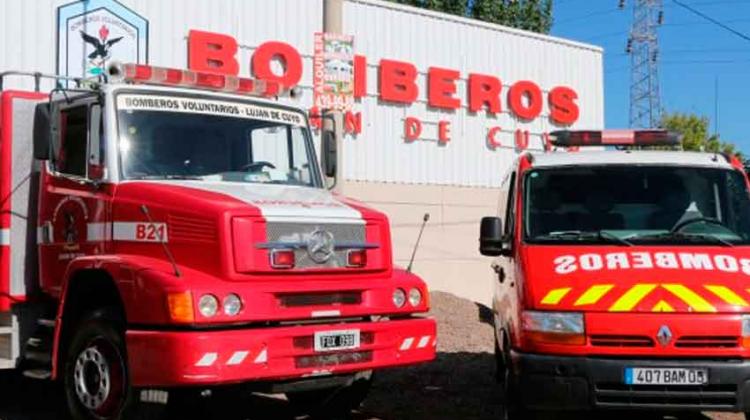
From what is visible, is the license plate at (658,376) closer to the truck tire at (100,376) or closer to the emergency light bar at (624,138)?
the emergency light bar at (624,138)

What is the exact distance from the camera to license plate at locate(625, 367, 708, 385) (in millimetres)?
5953

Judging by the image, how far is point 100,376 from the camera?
6.44 metres

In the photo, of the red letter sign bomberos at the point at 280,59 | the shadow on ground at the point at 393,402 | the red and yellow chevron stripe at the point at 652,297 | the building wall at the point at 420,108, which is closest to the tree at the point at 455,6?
the building wall at the point at 420,108

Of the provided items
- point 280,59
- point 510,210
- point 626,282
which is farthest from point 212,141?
point 280,59

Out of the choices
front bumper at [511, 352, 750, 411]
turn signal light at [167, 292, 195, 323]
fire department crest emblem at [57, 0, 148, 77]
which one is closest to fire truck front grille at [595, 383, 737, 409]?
front bumper at [511, 352, 750, 411]

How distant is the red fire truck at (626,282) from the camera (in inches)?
235

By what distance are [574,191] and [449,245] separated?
11.0 m

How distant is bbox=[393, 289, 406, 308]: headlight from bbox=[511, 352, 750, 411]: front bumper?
3.91 feet

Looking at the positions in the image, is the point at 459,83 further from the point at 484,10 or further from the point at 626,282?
the point at 484,10

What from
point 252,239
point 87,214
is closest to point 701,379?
point 252,239

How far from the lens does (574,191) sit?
23.3 feet

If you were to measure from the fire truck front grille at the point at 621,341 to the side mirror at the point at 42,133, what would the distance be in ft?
13.8

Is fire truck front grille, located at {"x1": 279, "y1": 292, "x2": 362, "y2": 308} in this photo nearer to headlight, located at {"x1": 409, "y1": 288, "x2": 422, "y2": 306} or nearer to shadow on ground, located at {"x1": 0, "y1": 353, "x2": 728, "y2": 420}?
headlight, located at {"x1": 409, "y1": 288, "x2": 422, "y2": 306}

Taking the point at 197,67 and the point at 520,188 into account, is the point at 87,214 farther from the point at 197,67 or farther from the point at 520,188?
the point at 197,67
